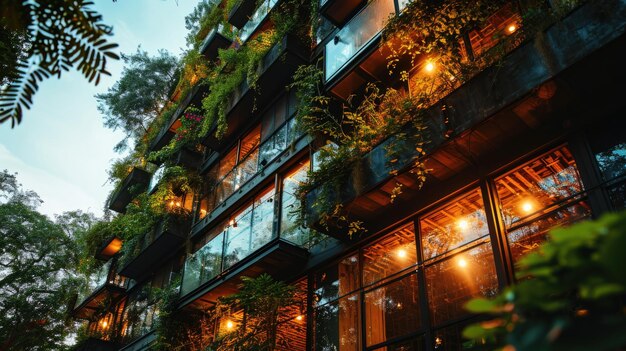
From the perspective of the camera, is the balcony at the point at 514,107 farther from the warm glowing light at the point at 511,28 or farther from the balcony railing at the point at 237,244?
the balcony railing at the point at 237,244

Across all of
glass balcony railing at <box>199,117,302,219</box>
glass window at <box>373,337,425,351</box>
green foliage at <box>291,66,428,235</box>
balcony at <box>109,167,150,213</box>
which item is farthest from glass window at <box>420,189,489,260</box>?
balcony at <box>109,167,150,213</box>

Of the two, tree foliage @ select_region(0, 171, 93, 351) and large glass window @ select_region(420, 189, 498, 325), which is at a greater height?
tree foliage @ select_region(0, 171, 93, 351)

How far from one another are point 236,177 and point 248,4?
24.5 ft

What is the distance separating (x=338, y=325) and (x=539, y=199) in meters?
4.64

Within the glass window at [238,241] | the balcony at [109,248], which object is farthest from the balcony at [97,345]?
the glass window at [238,241]

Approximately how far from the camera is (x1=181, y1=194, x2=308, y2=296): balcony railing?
12.6 m

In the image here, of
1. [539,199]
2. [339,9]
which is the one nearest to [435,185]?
[539,199]

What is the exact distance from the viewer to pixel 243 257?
1297cm

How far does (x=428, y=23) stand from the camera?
941 centimetres

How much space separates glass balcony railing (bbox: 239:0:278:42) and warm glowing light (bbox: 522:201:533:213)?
40.8 ft

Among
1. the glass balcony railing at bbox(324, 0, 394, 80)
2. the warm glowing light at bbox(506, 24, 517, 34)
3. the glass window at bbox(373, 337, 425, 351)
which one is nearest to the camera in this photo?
the glass window at bbox(373, 337, 425, 351)

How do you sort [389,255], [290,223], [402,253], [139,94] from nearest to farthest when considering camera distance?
[402,253]
[389,255]
[290,223]
[139,94]

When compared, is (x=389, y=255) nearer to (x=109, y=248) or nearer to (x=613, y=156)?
(x=613, y=156)

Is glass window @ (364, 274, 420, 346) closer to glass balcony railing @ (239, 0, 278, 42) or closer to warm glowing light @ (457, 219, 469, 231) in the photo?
warm glowing light @ (457, 219, 469, 231)
